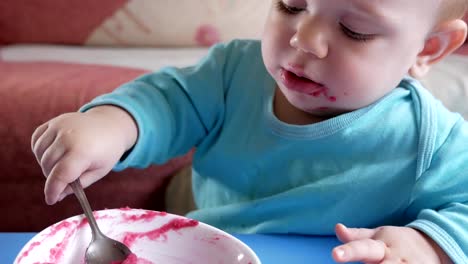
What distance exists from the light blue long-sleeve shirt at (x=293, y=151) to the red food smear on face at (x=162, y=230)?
107 millimetres

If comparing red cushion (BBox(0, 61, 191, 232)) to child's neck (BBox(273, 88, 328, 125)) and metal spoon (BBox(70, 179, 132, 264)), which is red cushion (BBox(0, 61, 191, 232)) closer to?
child's neck (BBox(273, 88, 328, 125))

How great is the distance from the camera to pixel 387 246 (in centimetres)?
52

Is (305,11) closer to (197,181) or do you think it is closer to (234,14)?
(197,181)

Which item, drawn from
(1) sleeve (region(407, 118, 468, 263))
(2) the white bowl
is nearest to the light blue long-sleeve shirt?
(1) sleeve (region(407, 118, 468, 263))

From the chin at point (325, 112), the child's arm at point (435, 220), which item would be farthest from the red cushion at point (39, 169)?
the child's arm at point (435, 220)

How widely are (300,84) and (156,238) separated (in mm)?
209

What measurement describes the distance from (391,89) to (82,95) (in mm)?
572

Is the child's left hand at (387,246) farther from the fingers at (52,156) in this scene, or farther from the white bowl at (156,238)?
the fingers at (52,156)

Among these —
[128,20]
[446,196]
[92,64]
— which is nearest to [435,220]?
[446,196]

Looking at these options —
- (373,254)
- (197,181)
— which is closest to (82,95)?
(197,181)

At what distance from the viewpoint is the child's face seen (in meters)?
0.55

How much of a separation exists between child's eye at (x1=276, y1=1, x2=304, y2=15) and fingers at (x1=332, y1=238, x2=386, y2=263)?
9.1 inches

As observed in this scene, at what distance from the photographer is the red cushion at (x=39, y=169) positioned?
3.20 ft

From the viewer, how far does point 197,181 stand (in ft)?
2.54
